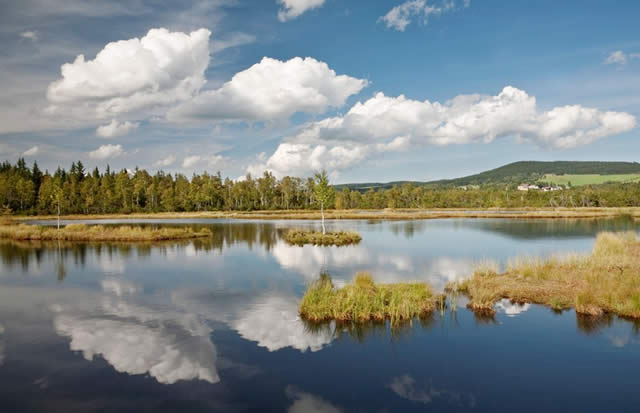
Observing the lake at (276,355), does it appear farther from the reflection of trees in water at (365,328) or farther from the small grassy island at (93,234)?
the small grassy island at (93,234)

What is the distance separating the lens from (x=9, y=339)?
693 inches

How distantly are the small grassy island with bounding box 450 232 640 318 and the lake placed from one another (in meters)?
0.95

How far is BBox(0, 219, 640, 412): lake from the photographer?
12.4 meters

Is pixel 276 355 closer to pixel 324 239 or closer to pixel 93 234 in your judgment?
pixel 324 239

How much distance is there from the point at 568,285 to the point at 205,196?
453 feet

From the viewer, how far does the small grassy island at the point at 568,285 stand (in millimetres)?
19547

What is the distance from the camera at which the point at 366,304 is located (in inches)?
762

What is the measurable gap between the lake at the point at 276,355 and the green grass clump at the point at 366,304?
29.6 inches

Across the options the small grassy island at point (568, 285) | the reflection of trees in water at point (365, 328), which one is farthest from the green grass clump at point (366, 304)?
the small grassy island at point (568, 285)

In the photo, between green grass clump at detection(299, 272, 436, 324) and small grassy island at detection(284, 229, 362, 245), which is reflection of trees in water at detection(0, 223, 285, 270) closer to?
small grassy island at detection(284, 229, 362, 245)

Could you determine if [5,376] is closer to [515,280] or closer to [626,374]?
[626,374]

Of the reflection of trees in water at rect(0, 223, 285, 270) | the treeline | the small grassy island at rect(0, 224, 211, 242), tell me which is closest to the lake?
the reflection of trees in water at rect(0, 223, 285, 270)

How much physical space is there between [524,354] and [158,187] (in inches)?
6229

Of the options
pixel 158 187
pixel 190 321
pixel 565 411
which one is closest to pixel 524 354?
pixel 565 411
